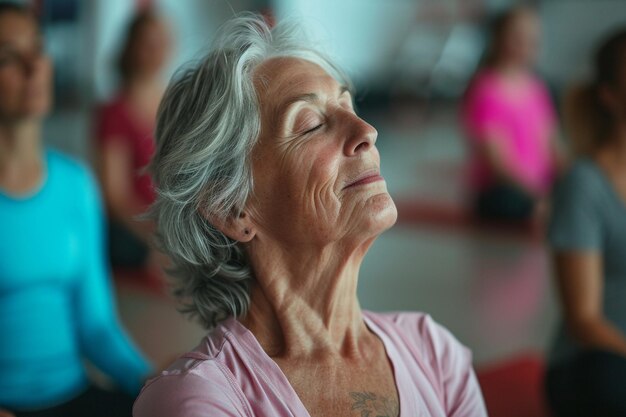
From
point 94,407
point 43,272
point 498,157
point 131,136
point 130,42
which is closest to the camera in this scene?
point 94,407

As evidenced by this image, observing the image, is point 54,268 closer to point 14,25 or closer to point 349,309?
point 14,25

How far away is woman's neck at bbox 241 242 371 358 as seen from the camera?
135 cm

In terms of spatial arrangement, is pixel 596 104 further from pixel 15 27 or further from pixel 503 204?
pixel 503 204

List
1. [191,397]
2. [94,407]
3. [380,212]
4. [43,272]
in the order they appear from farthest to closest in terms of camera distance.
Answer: [43,272] < [94,407] < [380,212] < [191,397]

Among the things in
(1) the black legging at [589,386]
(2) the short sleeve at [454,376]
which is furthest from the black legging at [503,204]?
(2) the short sleeve at [454,376]

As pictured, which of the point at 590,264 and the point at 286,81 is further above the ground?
the point at 286,81

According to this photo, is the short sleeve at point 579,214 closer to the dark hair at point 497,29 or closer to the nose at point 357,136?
the nose at point 357,136

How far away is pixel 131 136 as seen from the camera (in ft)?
12.8

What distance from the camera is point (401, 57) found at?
501 inches

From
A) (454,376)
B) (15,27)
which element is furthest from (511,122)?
(454,376)

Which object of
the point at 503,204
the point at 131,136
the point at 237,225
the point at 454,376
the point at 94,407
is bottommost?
the point at 503,204

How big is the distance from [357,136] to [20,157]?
45.8 inches

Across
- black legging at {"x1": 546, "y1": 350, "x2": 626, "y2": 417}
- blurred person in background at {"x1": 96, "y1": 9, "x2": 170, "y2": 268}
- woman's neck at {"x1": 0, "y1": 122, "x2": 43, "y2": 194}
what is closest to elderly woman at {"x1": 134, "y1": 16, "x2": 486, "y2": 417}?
black legging at {"x1": 546, "y1": 350, "x2": 626, "y2": 417}

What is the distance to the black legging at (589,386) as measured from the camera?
1993mm
